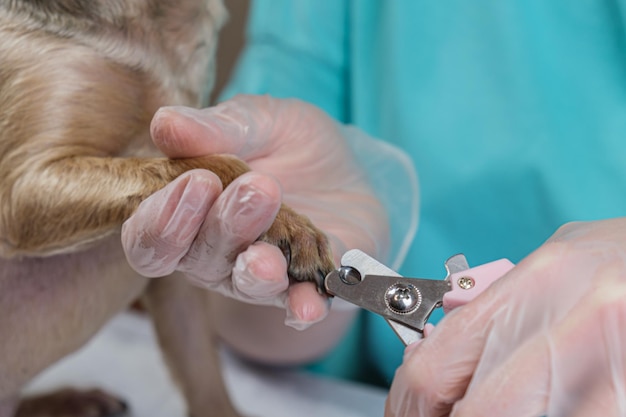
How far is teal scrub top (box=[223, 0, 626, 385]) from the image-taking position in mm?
1039

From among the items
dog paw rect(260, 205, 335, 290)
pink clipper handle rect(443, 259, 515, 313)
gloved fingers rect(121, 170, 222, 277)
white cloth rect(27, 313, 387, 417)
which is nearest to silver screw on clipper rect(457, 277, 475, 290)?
pink clipper handle rect(443, 259, 515, 313)

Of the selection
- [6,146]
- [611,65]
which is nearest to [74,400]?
[6,146]

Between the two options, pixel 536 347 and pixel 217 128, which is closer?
pixel 536 347

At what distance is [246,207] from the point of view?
1.79 ft

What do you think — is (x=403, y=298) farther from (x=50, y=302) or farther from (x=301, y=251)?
(x=50, y=302)

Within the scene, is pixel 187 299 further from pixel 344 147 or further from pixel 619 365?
pixel 619 365

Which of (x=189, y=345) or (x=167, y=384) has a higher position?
(x=189, y=345)

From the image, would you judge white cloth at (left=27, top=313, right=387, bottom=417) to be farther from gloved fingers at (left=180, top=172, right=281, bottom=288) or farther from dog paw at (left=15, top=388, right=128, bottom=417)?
gloved fingers at (left=180, top=172, right=281, bottom=288)

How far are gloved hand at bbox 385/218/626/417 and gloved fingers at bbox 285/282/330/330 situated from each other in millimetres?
86

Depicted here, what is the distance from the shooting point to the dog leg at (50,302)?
80 cm

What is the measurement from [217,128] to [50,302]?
13.3 inches

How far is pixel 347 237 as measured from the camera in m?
0.75

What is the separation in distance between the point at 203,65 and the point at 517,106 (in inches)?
21.0

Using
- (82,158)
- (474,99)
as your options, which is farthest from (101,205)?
(474,99)
